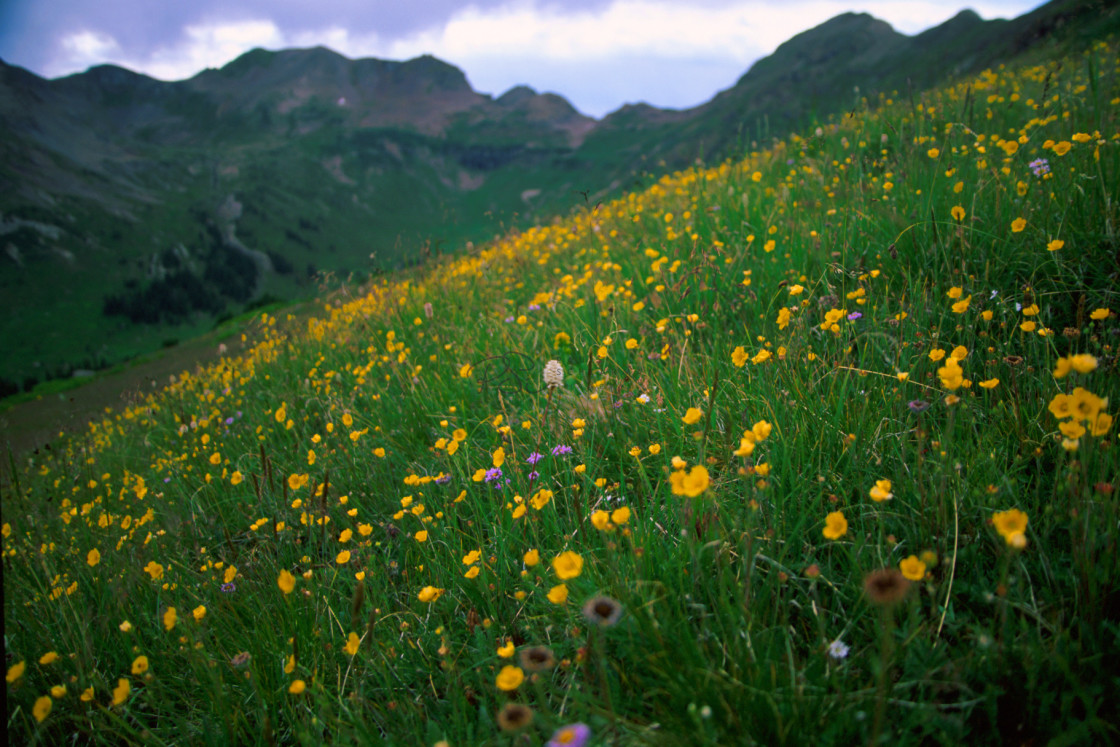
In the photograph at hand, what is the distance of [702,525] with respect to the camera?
1736 millimetres

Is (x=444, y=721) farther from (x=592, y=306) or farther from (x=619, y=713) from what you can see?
(x=592, y=306)

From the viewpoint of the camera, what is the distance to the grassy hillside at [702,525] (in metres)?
1.25

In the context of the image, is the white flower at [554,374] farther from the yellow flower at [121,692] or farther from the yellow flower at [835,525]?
the yellow flower at [121,692]

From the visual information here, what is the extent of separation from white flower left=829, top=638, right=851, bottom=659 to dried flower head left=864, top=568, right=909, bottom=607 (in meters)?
0.36

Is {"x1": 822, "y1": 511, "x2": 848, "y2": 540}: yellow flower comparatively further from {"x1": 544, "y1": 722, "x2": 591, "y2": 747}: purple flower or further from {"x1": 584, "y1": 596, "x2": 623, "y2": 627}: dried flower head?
{"x1": 544, "y1": 722, "x2": 591, "y2": 747}: purple flower

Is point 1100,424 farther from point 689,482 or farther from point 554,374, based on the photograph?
Answer: point 554,374

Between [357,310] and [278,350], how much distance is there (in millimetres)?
1245

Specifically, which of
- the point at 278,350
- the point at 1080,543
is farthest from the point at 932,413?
the point at 278,350

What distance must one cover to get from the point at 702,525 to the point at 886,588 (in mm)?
771

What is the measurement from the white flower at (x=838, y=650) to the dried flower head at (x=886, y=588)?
36 centimetres

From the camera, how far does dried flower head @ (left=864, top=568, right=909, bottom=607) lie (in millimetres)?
946

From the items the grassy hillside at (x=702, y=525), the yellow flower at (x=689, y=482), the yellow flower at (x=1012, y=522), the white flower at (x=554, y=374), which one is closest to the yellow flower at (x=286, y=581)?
the grassy hillside at (x=702, y=525)

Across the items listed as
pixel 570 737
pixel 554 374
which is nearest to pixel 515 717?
pixel 570 737

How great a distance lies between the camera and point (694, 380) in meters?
2.60
